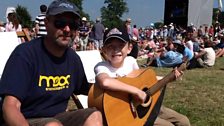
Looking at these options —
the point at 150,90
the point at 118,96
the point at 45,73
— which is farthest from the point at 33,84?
the point at 150,90

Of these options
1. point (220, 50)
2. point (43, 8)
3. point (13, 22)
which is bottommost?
point (220, 50)

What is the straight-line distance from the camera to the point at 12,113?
8.79 feet

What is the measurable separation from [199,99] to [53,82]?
173 inches

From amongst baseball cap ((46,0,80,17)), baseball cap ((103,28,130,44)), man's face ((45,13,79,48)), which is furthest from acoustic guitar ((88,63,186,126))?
baseball cap ((46,0,80,17))

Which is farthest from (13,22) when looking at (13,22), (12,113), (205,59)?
(12,113)

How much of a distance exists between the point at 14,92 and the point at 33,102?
25 centimetres

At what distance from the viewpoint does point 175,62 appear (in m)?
12.8

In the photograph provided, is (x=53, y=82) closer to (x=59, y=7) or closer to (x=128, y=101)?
(x=59, y=7)

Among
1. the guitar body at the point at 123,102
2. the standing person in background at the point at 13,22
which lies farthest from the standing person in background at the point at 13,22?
the guitar body at the point at 123,102

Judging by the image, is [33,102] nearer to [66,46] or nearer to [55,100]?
[55,100]

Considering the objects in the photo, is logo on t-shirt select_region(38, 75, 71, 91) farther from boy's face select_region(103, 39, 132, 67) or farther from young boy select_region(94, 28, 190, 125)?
boy's face select_region(103, 39, 132, 67)

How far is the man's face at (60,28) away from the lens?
9.62ft

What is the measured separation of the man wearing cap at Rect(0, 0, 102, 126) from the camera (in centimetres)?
273

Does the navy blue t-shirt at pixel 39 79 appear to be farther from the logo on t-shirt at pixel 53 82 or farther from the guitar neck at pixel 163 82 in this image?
the guitar neck at pixel 163 82
